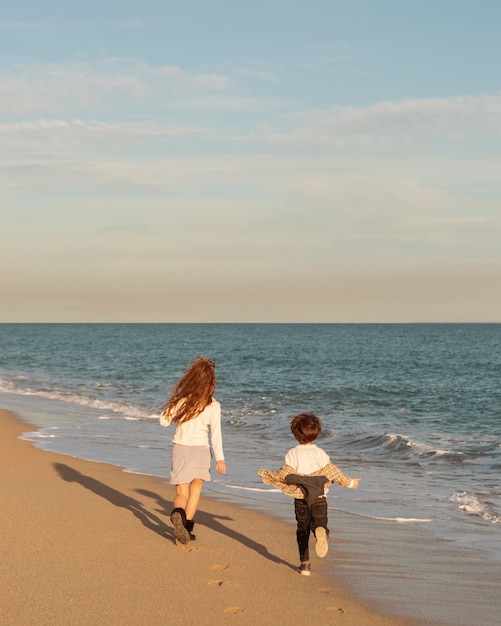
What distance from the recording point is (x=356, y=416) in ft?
77.8

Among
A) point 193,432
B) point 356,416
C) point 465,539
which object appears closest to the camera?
point 193,432

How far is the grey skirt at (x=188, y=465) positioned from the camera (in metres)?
7.39

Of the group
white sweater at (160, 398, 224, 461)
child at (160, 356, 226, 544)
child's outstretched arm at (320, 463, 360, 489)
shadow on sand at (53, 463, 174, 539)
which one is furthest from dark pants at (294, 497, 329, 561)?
shadow on sand at (53, 463, 174, 539)

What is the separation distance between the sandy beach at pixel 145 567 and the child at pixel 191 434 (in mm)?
356

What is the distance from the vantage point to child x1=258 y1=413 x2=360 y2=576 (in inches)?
258

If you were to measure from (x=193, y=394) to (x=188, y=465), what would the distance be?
67cm

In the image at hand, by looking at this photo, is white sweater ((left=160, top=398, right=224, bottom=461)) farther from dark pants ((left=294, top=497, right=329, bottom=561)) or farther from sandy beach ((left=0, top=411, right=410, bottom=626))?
dark pants ((left=294, top=497, right=329, bottom=561))

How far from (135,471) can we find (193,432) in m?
5.03

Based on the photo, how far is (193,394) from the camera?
24.0 ft

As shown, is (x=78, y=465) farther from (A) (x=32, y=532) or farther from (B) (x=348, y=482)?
(B) (x=348, y=482)

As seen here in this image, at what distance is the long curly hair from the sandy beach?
1.23 metres

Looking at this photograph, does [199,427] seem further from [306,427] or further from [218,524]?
[218,524]

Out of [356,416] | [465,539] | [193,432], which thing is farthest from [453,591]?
[356,416]

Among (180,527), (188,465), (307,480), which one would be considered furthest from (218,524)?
(307,480)
